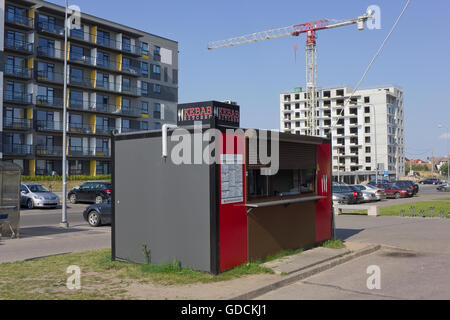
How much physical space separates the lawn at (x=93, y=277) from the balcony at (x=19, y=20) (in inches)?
1724

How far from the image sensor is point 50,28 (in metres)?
50.0

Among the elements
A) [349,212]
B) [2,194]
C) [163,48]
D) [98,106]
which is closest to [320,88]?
[163,48]

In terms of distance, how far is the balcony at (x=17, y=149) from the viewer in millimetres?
45869

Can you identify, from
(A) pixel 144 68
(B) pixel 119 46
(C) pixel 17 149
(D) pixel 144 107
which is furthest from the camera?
(A) pixel 144 68

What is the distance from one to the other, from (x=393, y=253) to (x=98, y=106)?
48.5 meters

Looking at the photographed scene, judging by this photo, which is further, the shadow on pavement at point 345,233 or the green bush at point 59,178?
the green bush at point 59,178

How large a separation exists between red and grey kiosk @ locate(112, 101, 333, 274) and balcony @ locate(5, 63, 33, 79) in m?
42.1

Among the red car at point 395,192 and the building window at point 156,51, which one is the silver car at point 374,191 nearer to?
the red car at point 395,192

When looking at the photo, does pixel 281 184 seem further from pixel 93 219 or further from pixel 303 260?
pixel 93 219

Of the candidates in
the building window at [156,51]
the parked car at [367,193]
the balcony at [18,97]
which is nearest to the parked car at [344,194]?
the parked car at [367,193]

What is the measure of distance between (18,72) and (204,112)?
4273 cm

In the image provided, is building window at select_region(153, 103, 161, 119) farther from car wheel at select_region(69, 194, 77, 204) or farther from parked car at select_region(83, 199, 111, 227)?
parked car at select_region(83, 199, 111, 227)

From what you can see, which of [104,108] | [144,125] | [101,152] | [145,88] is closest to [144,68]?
[145,88]

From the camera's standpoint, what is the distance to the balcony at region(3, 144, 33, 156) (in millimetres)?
45869
